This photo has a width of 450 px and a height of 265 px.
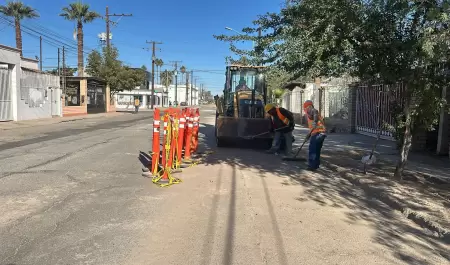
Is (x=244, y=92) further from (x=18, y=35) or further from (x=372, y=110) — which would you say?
(x=18, y=35)

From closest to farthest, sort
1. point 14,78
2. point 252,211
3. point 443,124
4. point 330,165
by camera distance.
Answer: point 252,211 → point 330,165 → point 443,124 → point 14,78

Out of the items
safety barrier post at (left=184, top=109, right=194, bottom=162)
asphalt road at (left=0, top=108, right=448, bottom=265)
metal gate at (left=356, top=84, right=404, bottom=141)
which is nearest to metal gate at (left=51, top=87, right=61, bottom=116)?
metal gate at (left=356, top=84, right=404, bottom=141)

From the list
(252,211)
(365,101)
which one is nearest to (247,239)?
(252,211)

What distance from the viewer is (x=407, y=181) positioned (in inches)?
311

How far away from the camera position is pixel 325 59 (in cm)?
749

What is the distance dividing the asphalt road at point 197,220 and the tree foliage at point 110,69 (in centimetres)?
3431

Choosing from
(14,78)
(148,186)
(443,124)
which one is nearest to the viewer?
(148,186)

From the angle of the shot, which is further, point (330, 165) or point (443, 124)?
point (443, 124)

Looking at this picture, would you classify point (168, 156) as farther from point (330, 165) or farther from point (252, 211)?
point (330, 165)

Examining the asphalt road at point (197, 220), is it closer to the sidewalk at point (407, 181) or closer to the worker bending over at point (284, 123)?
the sidewalk at point (407, 181)

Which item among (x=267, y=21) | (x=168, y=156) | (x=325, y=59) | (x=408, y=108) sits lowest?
(x=168, y=156)

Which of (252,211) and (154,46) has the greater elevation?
(154,46)

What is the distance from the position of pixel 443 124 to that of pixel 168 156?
7.50 metres

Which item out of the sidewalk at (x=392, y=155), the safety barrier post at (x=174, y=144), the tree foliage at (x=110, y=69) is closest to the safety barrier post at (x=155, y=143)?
the safety barrier post at (x=174, y=144)
